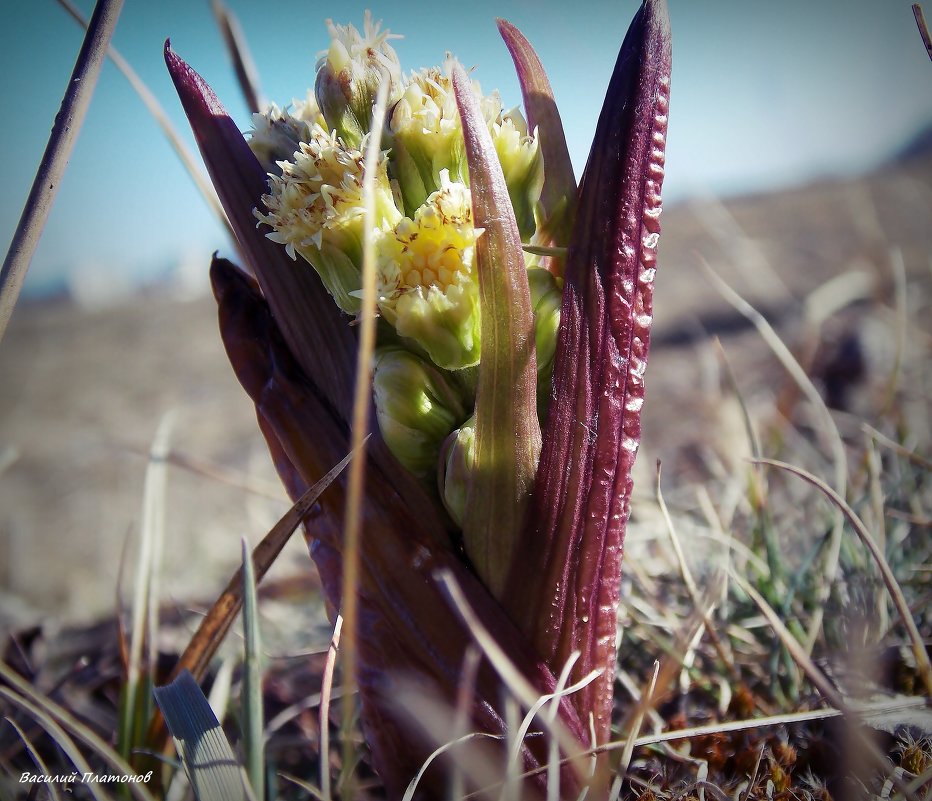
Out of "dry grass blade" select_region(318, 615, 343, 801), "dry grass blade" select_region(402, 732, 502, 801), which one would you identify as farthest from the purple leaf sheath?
"dry grass blade" select_region(318, 615, 343, 801)

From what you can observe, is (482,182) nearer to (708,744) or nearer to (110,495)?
(708,744)

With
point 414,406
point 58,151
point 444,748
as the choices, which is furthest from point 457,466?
point 58,151

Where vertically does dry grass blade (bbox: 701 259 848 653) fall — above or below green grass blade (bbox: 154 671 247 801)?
above

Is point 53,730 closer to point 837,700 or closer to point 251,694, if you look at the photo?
point 251,694

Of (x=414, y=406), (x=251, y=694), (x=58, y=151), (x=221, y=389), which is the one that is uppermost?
(x=58, y=151)

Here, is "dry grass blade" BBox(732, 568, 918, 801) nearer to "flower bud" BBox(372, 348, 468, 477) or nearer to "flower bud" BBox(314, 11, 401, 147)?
"flower bud" BBox(372, 348, 468, 477)

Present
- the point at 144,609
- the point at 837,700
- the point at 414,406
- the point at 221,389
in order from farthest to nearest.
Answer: the point at 221,389 < the point at 144,609 < the point at 414,406 < the point at 837,700

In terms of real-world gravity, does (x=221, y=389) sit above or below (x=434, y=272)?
below
